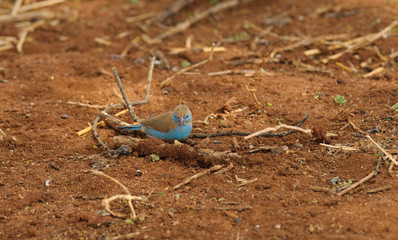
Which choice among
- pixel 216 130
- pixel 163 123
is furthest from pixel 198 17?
pixel 163 123

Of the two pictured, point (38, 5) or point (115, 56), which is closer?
point (115, 56)

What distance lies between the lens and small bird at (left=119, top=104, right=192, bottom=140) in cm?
439

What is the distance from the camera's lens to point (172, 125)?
4.41 meters

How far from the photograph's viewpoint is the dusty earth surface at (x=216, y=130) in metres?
3.33

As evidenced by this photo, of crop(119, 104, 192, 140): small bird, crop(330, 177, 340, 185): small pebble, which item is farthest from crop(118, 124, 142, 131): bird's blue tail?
crop(330, 177, 340, 185): small pebble

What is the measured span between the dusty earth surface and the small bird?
191mm

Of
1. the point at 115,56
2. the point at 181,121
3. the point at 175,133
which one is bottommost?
the point at 115,56

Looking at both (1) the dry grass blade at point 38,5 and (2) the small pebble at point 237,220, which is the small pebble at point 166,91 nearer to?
(2) the small pebble at point 237,220

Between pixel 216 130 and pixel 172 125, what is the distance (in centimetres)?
51

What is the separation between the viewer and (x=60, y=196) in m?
3.80

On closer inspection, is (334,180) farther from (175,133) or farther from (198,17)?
(198,17)

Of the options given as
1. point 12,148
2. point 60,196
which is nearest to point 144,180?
point 60,196

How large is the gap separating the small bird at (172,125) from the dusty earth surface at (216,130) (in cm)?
19

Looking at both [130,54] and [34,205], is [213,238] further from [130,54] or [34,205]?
[130,54]
